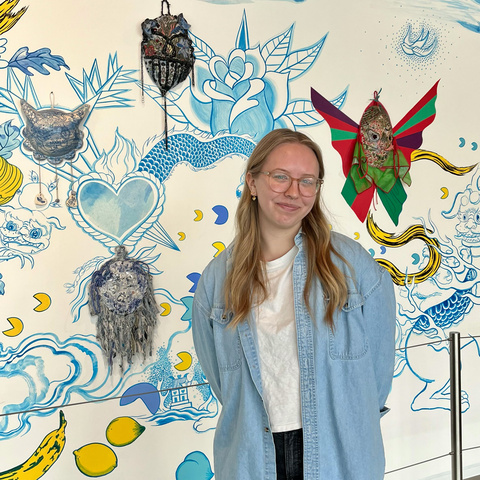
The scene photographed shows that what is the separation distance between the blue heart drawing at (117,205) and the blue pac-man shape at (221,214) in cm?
29

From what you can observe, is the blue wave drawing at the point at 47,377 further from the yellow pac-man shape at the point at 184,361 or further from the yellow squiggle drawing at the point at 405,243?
the yellow squiggle drawing at the point at 405,243

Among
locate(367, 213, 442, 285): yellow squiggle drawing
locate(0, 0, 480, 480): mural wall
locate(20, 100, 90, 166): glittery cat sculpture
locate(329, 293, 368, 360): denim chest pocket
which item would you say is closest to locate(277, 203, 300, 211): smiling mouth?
locate(329, 293, 368, 360): denim chest pocket

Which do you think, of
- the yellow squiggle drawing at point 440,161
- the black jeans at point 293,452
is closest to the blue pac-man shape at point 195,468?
the black jeans at point 293,452

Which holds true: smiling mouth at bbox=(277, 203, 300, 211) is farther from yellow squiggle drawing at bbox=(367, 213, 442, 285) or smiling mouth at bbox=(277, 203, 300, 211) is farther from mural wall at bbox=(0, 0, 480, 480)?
yellow squiggle drawing at bbox=(367, 213, 442, 285)

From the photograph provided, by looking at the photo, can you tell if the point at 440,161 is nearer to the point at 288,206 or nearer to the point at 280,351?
the point at 288,206

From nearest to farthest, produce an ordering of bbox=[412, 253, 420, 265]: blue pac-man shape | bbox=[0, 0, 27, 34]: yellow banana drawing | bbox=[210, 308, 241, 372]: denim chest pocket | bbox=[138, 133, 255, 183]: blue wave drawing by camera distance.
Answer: bbox=[210, 308, 241, 372]: denim chest pocket → bbox=[0, 0, 27, 34]: yellow banana drawing → bbox=[138, 133, 255, 183]: blue wave drawing → bbox=[412, 253, 420, 265]: blue pac-man shape

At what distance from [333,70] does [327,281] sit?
1582 millimetres

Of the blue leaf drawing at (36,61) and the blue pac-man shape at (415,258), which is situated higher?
the blue leaf drawing at (36,61)

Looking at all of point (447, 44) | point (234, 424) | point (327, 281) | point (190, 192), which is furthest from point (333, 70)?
point (234, 424)

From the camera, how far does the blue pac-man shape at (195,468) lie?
93.1 inches

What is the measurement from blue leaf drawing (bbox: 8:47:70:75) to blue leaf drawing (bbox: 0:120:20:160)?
0.22 m

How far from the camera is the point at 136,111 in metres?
2.25

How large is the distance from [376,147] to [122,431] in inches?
72.6

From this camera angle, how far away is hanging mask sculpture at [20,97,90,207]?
2.07 metres
